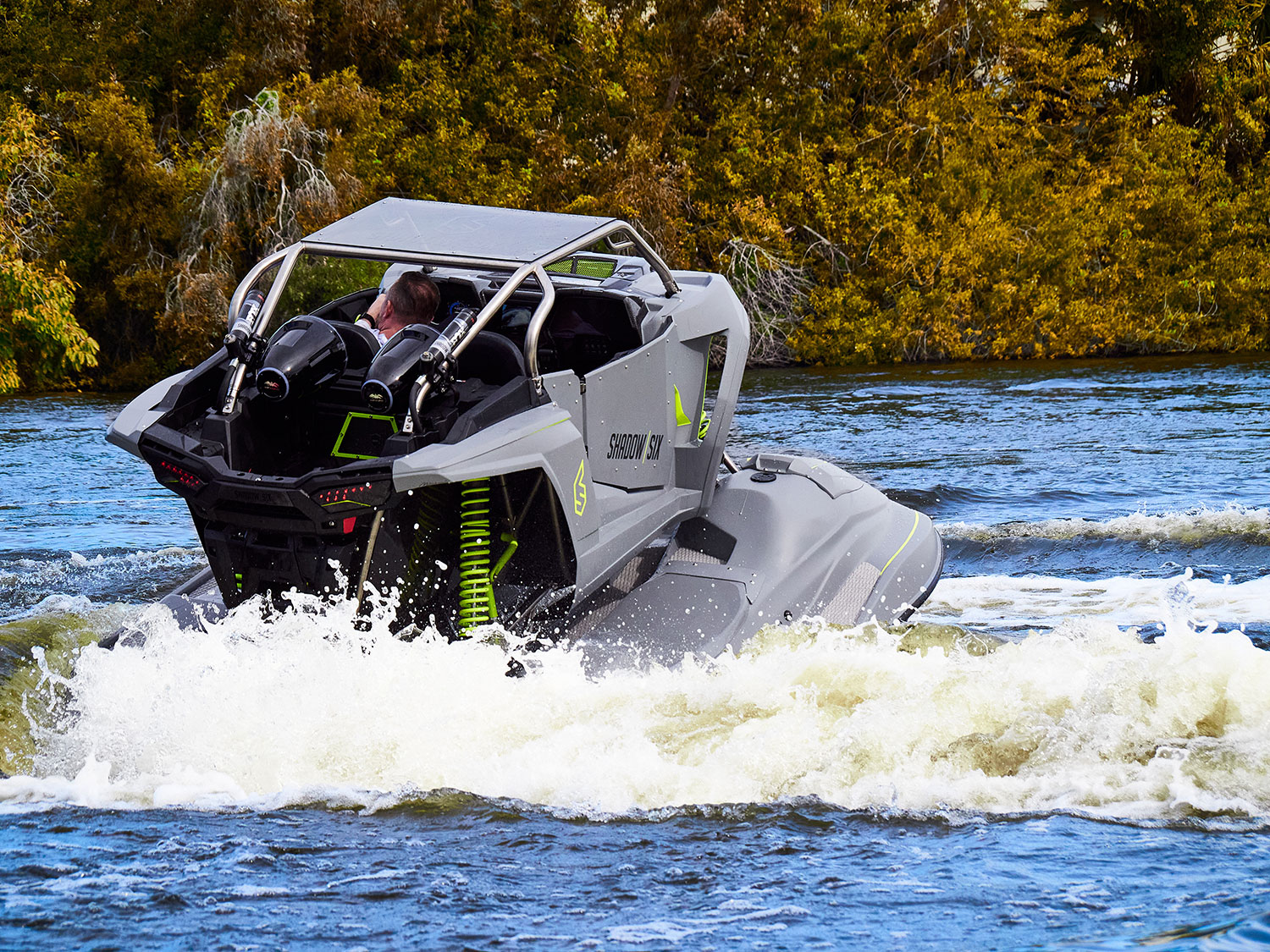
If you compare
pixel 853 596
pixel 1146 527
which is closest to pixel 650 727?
pixel 853 596

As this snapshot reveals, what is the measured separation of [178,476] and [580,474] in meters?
1.31

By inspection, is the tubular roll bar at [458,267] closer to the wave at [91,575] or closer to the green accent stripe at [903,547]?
the green accent stripe at [903,547]

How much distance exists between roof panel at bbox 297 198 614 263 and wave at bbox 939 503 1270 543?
14.8 feet

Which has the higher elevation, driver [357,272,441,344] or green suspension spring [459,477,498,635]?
driver [357,272,441,344]

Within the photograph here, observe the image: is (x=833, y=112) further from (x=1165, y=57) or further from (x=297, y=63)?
(x=297, y=63)

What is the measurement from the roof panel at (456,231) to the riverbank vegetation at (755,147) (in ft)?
63.9

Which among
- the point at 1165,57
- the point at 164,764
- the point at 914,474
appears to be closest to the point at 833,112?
the point at 1165,57

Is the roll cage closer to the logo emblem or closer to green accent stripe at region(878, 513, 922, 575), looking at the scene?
the logo emblem

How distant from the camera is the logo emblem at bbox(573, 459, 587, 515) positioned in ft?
15.7

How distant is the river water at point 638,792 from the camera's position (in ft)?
10.9

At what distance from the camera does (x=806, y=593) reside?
5746mm

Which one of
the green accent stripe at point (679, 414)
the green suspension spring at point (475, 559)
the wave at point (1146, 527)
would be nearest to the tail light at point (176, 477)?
the green suspension spring at point (475, 559)

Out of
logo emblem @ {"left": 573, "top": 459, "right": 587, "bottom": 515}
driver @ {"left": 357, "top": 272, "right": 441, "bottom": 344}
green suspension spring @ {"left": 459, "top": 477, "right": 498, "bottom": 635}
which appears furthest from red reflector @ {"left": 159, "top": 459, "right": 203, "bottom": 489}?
logo emblem @ {"left": 573, "top": 459, "right": 587, "bottom": 515}

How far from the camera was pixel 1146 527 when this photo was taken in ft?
29.1
